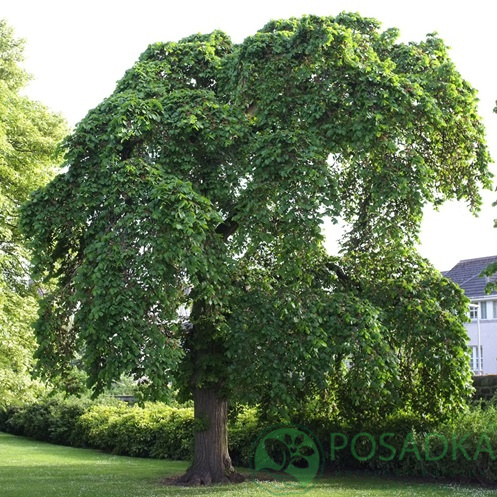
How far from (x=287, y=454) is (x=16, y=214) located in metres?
9.98

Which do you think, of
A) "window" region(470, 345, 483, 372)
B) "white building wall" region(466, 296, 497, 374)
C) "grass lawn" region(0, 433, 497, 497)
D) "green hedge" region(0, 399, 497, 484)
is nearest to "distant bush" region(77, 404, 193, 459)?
"green hedge" region(0, 399, 497, 484)

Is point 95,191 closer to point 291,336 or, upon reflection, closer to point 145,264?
point 145,264

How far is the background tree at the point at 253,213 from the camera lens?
1238 cm

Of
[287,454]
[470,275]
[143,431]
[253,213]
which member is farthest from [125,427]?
[470,275]

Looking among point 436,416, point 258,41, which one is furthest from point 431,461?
point 258,41

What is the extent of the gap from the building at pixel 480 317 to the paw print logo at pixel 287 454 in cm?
2443

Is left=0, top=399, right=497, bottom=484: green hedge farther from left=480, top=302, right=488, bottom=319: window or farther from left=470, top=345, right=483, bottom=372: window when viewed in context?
left=480, top=302, right=488, bottom=319: window

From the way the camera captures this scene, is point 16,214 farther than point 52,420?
No

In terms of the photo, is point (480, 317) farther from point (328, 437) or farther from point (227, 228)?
point (227, 228)

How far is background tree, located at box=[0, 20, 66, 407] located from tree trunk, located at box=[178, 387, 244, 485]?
632 cm

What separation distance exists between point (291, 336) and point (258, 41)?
210 inches

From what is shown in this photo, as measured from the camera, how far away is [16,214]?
21.0 m

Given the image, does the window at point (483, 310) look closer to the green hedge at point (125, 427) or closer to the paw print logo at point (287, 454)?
the green hedge at point (125, 427)

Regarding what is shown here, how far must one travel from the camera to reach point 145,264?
12.3m
